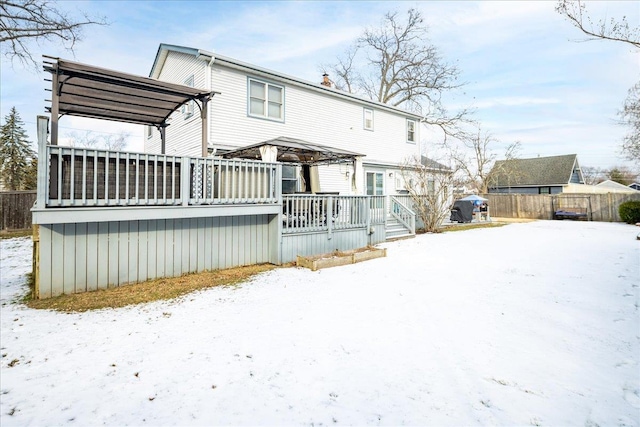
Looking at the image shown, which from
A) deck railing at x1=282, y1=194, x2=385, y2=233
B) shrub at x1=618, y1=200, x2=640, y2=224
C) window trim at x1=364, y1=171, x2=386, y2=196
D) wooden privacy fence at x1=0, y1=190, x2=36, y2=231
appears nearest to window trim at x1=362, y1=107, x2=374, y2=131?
window trim at x1=364, y1=171, x2=386, y2=196

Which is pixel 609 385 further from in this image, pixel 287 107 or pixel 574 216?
pixel 574 216

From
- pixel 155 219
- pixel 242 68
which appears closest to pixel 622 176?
pixel 242 68

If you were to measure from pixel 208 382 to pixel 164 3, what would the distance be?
14339 millimetres

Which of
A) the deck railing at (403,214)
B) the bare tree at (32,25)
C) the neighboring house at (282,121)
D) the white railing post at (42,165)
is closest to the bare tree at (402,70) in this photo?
the neighboring house at (282,121)

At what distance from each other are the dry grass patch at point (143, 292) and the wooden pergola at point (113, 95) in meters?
2.64

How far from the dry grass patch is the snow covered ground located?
0.85ft

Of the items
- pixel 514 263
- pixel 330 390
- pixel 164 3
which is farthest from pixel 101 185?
pixel 164 3

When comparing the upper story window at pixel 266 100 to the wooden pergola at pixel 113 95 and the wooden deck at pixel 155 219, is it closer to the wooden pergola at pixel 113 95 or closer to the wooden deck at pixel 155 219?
the wooden pergola at pixel 113 95

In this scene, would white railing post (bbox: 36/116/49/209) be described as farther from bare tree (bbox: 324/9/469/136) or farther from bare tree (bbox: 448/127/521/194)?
bare tree (bbox: 448/127/521/194)

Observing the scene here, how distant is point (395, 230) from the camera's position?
11.6 meters

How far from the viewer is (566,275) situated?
20.6ft

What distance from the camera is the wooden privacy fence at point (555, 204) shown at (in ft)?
62.4

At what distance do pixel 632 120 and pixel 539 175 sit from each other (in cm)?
1405

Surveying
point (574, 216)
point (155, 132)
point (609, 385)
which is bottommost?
point (609, 385)
